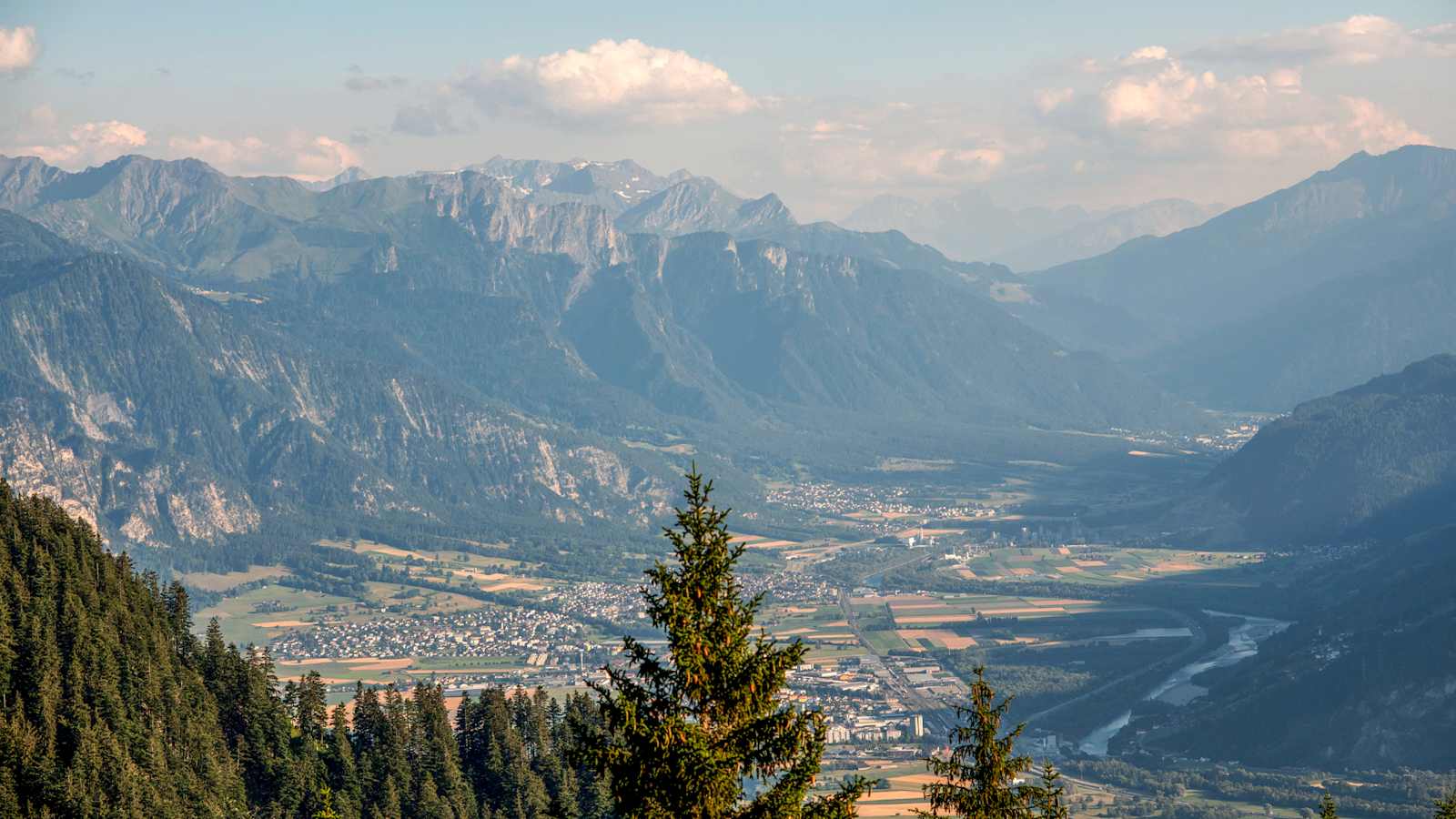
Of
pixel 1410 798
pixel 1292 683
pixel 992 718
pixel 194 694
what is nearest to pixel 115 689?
pixel 194 694

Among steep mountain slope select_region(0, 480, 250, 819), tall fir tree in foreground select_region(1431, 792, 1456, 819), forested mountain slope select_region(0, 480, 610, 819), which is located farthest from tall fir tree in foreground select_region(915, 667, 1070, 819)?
steep mountain slope select_region(0, 480, 250, 819)

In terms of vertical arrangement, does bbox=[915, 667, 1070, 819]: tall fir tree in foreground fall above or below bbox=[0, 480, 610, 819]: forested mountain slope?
above

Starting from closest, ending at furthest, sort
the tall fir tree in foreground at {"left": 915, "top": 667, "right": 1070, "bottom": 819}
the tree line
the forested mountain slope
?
the tree line → the tall fir tree in foreground at {"left": 915, "top": 667, "right": 1070, "bottom": 819} → the forested mountain slope

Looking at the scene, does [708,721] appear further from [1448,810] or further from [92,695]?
[92,695]

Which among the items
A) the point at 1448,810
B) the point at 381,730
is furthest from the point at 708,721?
the point at 381,730

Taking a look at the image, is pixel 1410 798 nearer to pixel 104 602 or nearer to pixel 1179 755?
pixel 1179 755

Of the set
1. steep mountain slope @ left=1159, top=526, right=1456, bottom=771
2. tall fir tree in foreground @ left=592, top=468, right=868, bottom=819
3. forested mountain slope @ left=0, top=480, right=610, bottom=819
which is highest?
tall fir tree in foreground @ left=592, top=468, right=868, bottom=819

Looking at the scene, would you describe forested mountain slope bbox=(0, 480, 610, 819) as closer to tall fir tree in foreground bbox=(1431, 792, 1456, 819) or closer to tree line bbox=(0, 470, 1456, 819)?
tree line bbox=(0, 470, 1456, 819)

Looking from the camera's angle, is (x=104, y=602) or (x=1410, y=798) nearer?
(x=104, y=602)
